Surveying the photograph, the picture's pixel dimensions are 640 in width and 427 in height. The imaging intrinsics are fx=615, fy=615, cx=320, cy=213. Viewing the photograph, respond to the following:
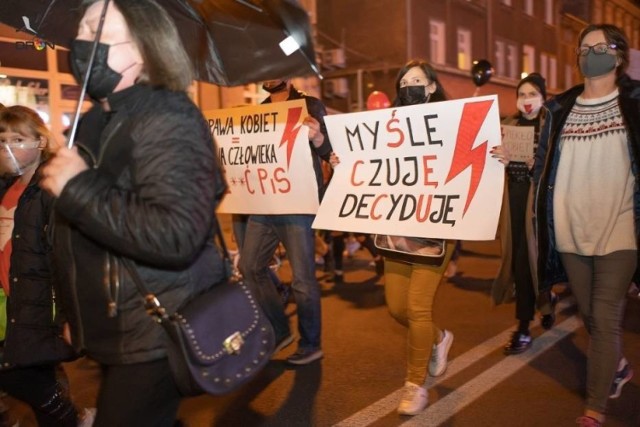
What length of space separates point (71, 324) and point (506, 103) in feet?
89.9

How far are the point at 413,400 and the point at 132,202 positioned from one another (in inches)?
98.9

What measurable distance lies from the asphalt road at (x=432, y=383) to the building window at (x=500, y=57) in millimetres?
22440

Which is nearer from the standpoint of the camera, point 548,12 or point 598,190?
point 598,190

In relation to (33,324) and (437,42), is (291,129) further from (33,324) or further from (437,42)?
(437,42)

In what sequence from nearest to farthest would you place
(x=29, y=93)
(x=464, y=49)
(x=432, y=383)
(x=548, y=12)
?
1. (x=432, y=383)
2. (x=29, y=93)
3. (x=464, y=49)
4. (x=548, y=12)

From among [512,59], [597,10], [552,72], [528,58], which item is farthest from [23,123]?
[597,10]

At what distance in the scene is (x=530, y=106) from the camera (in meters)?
5.05

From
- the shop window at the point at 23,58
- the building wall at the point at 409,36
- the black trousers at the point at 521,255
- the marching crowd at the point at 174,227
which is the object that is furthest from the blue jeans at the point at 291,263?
the building wall at the point at 409,36

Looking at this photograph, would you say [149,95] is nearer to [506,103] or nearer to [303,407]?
[303,407]

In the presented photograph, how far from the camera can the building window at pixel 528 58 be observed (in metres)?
28.9

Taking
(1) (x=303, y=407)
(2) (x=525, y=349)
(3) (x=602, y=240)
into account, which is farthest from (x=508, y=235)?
(1) (x=303, y=407)

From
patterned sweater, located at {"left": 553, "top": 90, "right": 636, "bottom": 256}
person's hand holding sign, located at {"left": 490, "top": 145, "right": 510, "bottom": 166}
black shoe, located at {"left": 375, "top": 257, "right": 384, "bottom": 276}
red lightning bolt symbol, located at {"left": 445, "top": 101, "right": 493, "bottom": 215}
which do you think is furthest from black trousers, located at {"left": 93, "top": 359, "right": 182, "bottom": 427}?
black shoe, located at {"left": 375, "top": 257, "right": 384, "bottom": 276}

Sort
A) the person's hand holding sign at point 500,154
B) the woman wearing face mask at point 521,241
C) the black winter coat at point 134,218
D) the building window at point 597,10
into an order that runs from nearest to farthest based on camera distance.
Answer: the black winter coat at point 134,218 → the person's hand holding sign at point 500,154 → the woman wearing face mask at point 521,241 → the building window at point 597,10

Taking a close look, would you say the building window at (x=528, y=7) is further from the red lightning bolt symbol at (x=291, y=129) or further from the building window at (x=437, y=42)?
the red lightning bolt symbol at (x=291, y=129)
